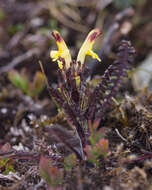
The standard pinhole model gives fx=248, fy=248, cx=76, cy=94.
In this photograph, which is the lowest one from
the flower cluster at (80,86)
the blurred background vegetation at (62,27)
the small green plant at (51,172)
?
the small green plant at (51,172)

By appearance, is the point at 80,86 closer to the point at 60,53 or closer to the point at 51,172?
the point at 60,53

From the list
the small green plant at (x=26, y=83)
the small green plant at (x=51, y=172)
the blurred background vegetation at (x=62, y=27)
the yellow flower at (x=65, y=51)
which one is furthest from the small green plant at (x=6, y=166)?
the blurred background vegetation at (x=62, y=27)

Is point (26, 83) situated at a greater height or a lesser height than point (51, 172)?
greater

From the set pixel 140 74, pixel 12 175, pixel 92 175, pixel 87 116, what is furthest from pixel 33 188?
pixel 140 74

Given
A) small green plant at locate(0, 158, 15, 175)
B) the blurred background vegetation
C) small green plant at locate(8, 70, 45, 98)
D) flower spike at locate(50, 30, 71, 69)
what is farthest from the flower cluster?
the blurred background vegetation

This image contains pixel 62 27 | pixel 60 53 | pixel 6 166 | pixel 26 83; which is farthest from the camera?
pixel 62 27

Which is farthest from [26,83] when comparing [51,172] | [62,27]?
[51,172]

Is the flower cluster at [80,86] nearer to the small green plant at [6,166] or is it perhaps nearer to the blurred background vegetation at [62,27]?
the small green plant at [6,166]

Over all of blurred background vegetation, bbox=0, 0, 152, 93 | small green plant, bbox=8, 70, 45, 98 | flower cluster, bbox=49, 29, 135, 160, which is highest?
blurred background vegetation, bbox=0, 0, 152, 93

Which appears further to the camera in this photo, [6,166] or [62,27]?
[62,27]

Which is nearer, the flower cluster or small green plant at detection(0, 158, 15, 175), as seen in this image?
the flower cluster

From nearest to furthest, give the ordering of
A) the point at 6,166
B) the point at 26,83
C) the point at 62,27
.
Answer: the point at 6,166
the point at 26,83
the point at 62,27

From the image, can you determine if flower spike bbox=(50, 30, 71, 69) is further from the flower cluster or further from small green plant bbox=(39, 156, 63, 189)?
small green plant bbox=(39, 156, 63, 189)
